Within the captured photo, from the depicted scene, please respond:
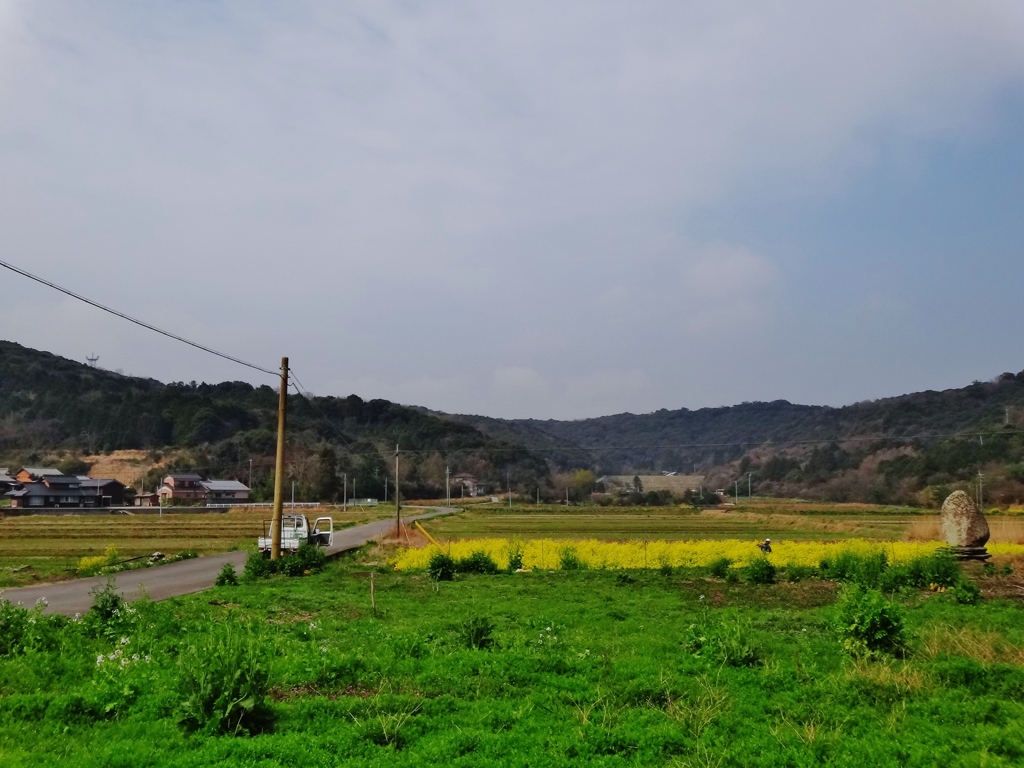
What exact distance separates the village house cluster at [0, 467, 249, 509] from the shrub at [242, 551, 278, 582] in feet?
277

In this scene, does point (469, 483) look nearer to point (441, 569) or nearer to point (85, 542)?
point (85, 542)

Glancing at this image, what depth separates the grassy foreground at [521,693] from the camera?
6934 millimetres

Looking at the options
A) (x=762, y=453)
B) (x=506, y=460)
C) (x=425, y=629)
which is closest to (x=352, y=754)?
(x=425, y=629)

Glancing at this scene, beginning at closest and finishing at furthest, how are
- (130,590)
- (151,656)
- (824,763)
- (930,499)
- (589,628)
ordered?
(824,763), (151,656), (589,628), (130,590), (930,499)

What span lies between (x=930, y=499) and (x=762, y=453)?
10300 centimetres

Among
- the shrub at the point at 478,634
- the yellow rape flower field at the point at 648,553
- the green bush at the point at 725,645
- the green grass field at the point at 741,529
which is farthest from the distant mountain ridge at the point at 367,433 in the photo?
the shrub at the point at 478,634

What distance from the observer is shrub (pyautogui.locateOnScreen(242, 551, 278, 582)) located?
23.3 m

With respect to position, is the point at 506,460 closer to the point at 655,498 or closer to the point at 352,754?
the point at 655,498

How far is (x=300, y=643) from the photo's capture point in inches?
446

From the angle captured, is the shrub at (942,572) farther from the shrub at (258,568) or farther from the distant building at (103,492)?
the distant building at (103,492)

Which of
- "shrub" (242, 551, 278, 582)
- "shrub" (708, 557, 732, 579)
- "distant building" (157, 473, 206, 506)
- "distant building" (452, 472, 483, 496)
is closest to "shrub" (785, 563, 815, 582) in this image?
"shrub" (708, 557, 732, 579)

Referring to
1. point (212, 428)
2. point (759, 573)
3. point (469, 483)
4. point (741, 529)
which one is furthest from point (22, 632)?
point (212, 428)

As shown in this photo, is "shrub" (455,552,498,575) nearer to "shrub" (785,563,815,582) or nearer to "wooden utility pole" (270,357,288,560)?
"wooden utility pole" (270,357,288,560)

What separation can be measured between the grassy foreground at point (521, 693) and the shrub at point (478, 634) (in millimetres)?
29
